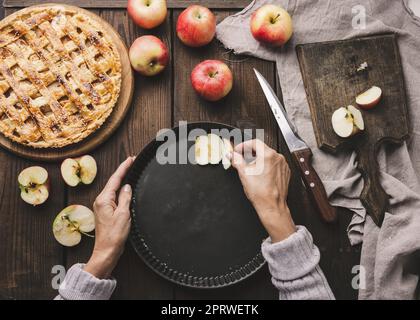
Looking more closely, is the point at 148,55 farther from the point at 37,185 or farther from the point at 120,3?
the point at 37,185

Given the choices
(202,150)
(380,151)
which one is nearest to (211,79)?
(202,150)

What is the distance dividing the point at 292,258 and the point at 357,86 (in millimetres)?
542

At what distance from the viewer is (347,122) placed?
1322mm

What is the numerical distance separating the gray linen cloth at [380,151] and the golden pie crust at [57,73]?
1.23 ft

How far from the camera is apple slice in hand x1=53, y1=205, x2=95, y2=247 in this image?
4.30 ft

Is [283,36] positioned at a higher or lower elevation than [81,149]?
higher

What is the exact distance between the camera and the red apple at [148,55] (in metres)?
1.31

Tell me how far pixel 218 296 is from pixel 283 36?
768 mm

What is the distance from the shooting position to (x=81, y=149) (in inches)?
52.3

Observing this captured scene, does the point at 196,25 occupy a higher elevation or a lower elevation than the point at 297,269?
higher

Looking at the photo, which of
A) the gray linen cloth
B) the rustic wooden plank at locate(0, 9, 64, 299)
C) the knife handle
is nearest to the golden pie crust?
the rustic wooden plank at locate(0, 9, 64, 299)

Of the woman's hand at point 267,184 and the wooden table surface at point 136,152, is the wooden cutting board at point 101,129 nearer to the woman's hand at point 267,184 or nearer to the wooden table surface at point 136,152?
the wooden table surface at point 136,152

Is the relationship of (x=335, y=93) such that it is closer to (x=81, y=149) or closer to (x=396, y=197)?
(x=396, y=197)

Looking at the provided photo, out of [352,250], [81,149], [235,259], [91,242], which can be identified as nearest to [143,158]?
[81,149]
